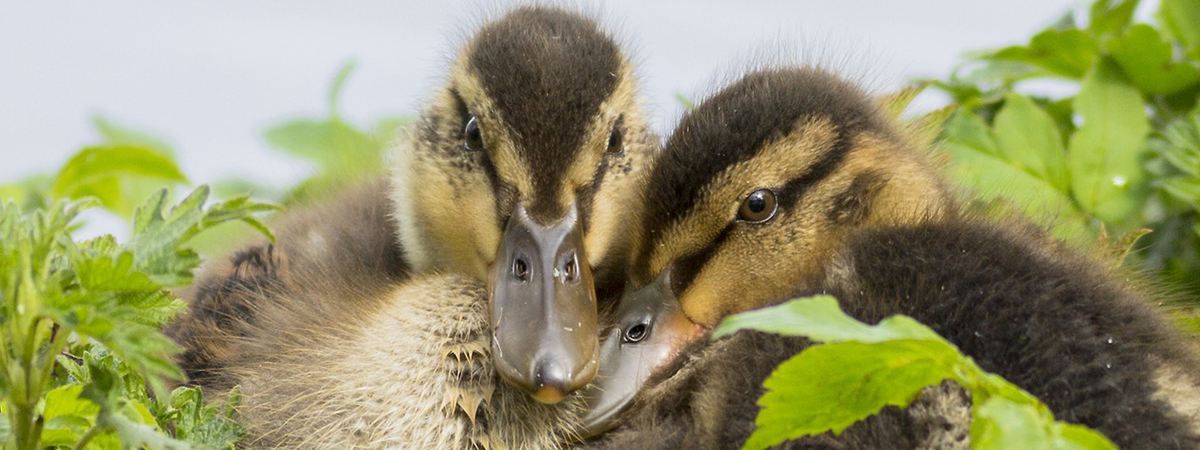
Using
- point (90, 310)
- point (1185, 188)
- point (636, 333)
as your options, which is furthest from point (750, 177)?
point (90, 310)

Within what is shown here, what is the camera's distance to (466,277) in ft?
6.29

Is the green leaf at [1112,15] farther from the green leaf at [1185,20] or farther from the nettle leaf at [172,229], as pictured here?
the nettle leaf at [172,229]

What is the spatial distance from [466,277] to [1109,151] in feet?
4.17

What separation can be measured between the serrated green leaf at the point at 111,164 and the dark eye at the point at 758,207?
1102mm

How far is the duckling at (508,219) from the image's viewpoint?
1.65 m

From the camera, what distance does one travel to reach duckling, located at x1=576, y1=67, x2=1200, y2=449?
118cm

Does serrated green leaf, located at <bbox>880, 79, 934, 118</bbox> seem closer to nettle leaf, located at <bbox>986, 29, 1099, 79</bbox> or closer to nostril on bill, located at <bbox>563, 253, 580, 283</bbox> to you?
nettle leaf, located at <bbox>986, 29, 1099, 79</bbox>

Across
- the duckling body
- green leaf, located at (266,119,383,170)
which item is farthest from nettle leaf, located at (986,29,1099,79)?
green leaf, located at (266,119,383,170)

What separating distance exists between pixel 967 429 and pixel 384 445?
0.86 metres

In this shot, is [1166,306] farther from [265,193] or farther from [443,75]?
[265,193]

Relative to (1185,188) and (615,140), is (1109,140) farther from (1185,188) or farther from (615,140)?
(615,140)

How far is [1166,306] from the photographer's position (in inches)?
66.0

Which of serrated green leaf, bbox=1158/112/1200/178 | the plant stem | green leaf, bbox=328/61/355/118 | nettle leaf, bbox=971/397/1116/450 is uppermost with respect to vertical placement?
nettle leaf, bbox=971/397/1116/450

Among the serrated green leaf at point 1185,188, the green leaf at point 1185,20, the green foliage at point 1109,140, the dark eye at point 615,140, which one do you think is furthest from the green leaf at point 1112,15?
the dark eye at point 615,140
